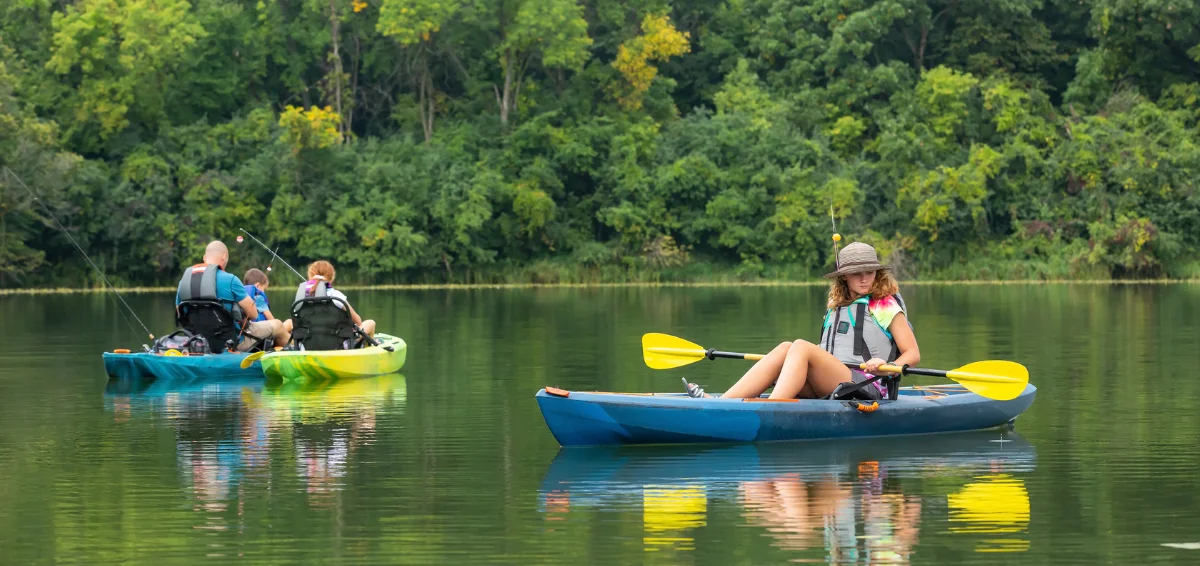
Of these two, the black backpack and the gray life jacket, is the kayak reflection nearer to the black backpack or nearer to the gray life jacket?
the gray life jacket

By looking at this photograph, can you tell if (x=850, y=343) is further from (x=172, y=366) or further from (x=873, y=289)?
(x=172, y=366)

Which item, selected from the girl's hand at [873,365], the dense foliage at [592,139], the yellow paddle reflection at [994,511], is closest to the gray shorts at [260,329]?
the girl's hand at [873,365]

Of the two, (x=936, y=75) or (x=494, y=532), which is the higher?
(x=936, y=75)

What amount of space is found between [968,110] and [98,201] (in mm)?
26200

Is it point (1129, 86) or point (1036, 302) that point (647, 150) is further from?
point (1036, 302)

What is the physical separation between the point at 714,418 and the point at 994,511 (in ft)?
10.1

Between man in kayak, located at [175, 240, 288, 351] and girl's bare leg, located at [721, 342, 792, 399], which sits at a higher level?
man in kayak, located at [175, 240, 288, 351]

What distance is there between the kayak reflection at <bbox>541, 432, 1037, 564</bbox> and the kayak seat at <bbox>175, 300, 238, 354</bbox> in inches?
301

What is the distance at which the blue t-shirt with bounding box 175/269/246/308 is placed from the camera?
19516 millimetres

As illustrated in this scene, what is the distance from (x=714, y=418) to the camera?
13.3m

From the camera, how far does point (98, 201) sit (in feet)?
175

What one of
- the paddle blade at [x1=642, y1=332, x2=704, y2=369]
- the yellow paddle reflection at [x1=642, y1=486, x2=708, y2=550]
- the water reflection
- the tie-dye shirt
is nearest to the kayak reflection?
the yellow paddle reflection at [x1=642, y1=486, x2=708, y2=550]

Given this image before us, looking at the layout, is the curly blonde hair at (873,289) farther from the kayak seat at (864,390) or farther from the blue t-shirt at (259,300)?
the blue t-shirt at (259,300)

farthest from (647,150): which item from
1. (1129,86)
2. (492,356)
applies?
(492,356)
